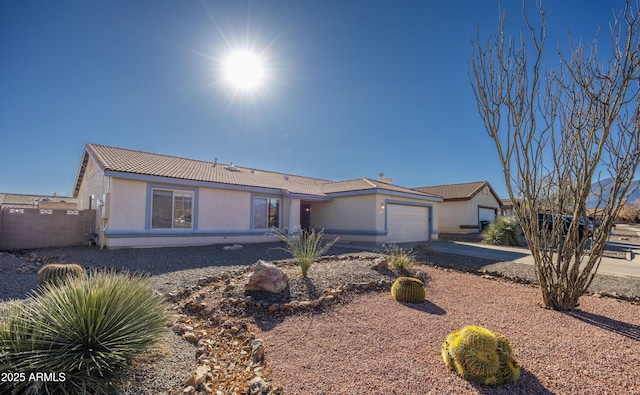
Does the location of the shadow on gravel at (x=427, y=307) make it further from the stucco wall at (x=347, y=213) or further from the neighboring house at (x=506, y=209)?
the neighboring house at (x=506, y=209)

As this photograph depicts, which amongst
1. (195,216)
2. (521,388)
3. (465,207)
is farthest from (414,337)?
(465,207)

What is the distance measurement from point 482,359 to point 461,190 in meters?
24.1

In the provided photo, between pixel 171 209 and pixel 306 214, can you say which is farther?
pixel 306 214

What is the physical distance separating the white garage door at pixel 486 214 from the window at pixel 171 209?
22.1 m

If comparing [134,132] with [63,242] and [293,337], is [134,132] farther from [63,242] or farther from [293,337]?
[293,337]

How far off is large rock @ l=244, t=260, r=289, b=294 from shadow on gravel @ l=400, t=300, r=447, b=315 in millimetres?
2356

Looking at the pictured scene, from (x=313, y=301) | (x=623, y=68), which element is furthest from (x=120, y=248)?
(x=623, y=68)

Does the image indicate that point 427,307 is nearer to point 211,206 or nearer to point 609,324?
point 609,324

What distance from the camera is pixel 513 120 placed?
538cm

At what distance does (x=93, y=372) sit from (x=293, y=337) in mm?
2273

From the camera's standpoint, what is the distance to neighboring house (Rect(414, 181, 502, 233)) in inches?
900

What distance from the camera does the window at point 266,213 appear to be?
48.3ft

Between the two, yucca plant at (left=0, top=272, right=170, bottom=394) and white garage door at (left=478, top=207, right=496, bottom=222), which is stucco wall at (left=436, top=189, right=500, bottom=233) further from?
yucca plant at (left=0, top=272, right=170, bottom=394)

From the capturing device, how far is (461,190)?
2459cm
